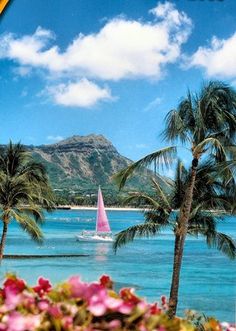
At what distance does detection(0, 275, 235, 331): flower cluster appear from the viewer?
4.91 feet

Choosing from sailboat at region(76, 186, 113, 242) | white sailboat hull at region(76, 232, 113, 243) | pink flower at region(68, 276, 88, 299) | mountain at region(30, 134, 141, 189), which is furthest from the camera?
mountain at region(30, 134, 141, 189)

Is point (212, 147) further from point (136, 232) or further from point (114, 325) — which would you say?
point (114, 325)

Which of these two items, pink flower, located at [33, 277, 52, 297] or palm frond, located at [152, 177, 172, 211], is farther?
palm frond, located at [152, 177, 172, 211]

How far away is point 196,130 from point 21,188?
6.50 m

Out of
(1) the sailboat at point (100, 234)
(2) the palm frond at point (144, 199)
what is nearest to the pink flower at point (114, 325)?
(2) the palm frond at point (144, 199)

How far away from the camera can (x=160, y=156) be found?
11438 mm

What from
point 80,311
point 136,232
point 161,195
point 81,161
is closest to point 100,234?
point 161,195

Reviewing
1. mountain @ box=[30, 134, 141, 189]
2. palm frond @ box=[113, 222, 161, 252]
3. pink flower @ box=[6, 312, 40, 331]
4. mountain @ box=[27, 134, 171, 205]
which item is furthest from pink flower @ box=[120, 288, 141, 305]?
mountain @ box=[30, 134, 141, 189]

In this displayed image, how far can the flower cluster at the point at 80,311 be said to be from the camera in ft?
4.91

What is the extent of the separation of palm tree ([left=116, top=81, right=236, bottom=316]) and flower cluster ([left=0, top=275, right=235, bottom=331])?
982 cm

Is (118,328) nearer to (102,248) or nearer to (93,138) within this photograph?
(102,248)

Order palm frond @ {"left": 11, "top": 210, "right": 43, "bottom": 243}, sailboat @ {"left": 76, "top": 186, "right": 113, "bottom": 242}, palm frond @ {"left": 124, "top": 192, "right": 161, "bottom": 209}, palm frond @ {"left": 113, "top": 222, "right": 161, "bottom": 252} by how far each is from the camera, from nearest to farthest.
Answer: palm frond @ {"left": 113, "top": 222, "right": 161, "bottom": 252} < palm frond @ {"left": 124, "top": 192, "right": 161, "bottom": 209} < palm frond @ {"left": 11, "top": 210, "right": 43, "bottom": 243} < sailboat @ {"left": 76, "top": 186, "right": 113, "bottom": 242}

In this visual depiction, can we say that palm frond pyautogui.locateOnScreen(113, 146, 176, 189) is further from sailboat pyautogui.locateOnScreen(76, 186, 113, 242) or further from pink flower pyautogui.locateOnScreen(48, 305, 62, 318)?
sailboat pyautogui.locateOnScreen(76, 186, 113, 242)

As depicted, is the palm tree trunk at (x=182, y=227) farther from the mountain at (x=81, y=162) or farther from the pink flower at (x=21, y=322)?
the mountain at (x=81, y=162)
